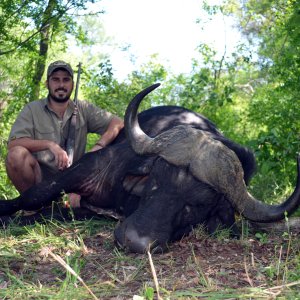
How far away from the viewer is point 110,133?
19.3ft

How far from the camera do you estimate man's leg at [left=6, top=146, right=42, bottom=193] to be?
18.4 feet

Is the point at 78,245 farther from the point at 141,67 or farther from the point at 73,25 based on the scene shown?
the point at 141,67

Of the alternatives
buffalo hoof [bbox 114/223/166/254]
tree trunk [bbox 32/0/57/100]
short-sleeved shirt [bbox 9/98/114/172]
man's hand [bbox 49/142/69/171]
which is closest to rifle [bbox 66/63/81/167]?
short-sleeved shirt [bbox 9/98/114/172]

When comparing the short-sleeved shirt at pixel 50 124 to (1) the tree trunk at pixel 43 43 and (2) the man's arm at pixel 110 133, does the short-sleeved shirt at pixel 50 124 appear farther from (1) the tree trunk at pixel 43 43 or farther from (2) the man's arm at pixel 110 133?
(1) the tree trunk at pixel 43 43

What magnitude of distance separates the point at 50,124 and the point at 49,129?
6 centimetres

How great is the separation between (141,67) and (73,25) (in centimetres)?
384

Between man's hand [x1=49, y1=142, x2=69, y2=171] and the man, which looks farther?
the man

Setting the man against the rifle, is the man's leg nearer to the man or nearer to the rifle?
the man

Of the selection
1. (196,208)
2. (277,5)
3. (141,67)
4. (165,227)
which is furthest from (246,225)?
(141,67)

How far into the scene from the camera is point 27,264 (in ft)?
12.4

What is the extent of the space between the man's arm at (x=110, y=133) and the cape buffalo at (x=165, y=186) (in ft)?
1.47

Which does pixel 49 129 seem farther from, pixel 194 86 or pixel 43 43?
pixel 194 86

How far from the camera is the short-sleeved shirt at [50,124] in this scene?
19.3 feet

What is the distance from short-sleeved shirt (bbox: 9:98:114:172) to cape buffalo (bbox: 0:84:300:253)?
2.46 feet
